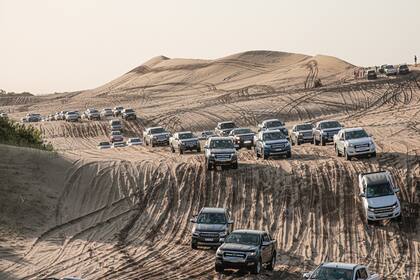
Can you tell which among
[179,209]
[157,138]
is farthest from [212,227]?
[157,138]

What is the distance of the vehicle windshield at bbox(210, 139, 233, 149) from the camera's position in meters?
46.1

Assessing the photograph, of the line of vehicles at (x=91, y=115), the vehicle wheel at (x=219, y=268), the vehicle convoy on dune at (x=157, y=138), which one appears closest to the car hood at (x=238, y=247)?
the vehicle wheel at (x=219, y=268)

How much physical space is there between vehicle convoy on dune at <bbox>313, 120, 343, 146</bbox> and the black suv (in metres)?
22.4

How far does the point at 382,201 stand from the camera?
3472 centimetres

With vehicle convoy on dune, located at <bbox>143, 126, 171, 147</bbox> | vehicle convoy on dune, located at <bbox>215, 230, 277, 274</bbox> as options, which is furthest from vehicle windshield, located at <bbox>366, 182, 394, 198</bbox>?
vehicle convoy on dune, located at <bbox>143, 126, 171, 147</bbox>

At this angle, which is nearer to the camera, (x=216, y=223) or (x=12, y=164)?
(x=216, y=223)

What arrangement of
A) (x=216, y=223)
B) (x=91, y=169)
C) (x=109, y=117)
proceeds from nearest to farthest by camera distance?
(x=216, y=223) < (x=91, y=169) < (x=109, y=117)

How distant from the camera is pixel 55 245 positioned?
35312 millimetres

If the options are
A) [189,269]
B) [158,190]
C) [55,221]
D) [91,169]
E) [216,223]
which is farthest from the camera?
[91,169]

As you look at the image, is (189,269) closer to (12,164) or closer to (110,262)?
(110,262)

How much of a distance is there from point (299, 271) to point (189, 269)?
12.3ft

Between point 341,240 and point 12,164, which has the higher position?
point 12,164

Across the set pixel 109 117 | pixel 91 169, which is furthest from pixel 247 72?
pixel 91 169

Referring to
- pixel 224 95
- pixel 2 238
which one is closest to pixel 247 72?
pixel 224 95
